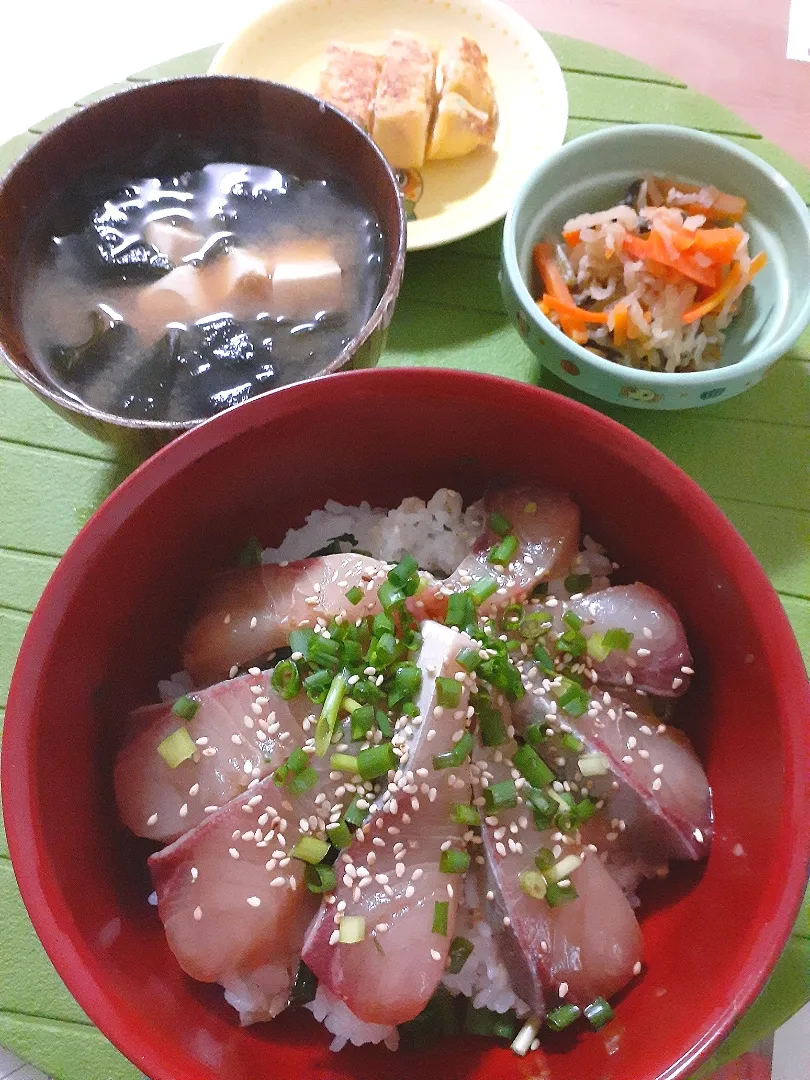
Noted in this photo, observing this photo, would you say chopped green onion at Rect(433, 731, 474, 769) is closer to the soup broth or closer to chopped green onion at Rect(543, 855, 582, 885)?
chopped green onion at Rect(543, 855, 582, 885)

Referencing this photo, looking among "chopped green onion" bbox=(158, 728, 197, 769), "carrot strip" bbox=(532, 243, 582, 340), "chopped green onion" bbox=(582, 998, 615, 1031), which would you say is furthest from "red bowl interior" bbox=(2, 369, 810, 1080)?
"carrot strip" bbox=(532, 243, 582, 340)

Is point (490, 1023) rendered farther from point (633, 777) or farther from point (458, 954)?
point (633, 777)

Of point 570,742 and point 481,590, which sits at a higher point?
point 481,590

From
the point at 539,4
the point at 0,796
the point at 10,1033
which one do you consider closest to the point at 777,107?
the point at 539,4

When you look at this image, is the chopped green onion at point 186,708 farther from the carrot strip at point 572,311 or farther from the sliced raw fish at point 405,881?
the carrot strip at point 572,311

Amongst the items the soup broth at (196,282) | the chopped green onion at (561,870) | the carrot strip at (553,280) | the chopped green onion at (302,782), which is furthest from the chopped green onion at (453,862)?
the carrot strip at (553,280)

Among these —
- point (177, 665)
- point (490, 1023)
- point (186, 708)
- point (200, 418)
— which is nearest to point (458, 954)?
point (490, 1023)
